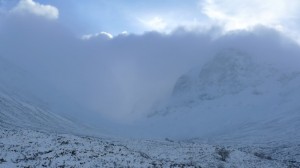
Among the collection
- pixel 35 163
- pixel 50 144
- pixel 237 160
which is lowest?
pixel 35 163

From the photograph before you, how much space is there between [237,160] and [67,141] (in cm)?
2283

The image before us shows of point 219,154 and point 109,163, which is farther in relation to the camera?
point 219,154

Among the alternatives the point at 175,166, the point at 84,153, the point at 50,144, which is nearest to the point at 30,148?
the point at 50,144

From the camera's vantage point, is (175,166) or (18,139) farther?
(18,139)

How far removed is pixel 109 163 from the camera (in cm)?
4328

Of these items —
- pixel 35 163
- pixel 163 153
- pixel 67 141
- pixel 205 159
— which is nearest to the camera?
pixel 35 163

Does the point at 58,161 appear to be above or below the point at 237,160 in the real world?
below

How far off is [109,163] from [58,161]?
13.6ft

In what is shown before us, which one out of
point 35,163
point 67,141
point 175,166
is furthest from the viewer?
point 67,141

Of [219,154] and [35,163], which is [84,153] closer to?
[35,163]

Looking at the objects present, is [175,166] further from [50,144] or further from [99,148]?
[50,144]

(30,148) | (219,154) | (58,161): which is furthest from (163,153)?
(58,161)

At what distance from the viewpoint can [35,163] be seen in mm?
42094

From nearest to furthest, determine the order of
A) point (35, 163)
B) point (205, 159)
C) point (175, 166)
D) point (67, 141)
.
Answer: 1. point (35, 163)
2. point (175, 166)
3. point (67, 141)
4. point (205, 159)
